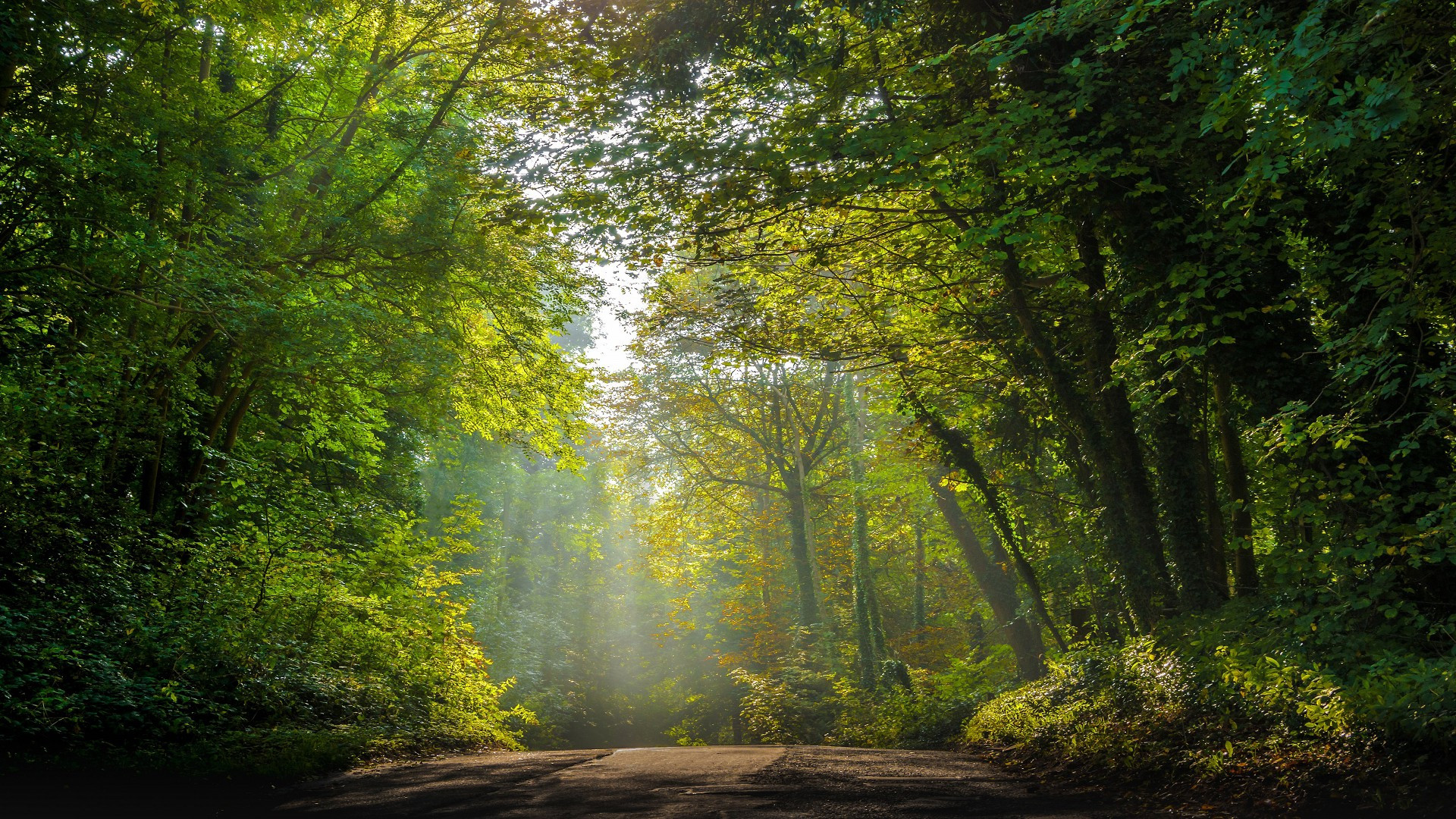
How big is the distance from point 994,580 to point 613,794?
17.6m

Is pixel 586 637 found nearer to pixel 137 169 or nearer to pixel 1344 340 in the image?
pixel 137 169

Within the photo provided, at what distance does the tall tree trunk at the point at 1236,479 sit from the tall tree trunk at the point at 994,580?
11101 mm

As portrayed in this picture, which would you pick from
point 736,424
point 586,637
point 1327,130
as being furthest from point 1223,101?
point 586,637

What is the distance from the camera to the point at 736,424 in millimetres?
26578

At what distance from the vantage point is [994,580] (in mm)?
23312

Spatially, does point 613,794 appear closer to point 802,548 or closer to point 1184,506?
point 1184,506

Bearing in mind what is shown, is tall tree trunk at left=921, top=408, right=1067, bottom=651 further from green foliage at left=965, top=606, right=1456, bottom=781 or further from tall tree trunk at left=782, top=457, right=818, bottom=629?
tall tree trunk at left=782, top=457, right=818, bottom=629

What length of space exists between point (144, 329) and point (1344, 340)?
11.9 m

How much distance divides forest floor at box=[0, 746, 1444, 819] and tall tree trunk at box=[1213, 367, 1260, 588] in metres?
3.79

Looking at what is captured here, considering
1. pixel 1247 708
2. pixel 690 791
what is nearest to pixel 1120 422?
pixel 1247 708

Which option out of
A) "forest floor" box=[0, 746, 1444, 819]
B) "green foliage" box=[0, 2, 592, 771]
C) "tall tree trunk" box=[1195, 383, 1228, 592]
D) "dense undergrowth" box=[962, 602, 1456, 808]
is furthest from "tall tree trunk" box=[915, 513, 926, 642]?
"forest floor" box=[0, 746, 1444, 819]

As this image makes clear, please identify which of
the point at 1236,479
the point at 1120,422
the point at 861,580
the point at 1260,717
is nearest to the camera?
Result: the point at 1260,717

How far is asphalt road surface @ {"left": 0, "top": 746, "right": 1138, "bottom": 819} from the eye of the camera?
6387 millimetres

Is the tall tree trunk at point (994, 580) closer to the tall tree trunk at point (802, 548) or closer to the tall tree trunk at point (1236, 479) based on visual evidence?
the tall tree trunk at point (802, 548)
